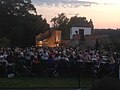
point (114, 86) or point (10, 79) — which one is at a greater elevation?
point (114, 86)

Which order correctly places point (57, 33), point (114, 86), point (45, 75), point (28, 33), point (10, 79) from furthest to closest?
point (28, 33) → point (57, 33) → point (45, 75) → point (10, 79) → point (114, 86)

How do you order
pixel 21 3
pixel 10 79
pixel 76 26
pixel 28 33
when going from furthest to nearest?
pixel 76 26 < pixel 21 3 < pixel 28 33 < pixel 10 79

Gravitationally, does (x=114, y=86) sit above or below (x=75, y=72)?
above

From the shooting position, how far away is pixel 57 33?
69375mm

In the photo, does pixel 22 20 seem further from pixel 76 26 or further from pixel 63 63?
pixel 63 63

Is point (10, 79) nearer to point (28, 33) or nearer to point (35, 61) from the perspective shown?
point (35, 61)

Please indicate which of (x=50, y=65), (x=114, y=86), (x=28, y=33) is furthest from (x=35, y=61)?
(x=28, y=33)

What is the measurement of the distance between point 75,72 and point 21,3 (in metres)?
100

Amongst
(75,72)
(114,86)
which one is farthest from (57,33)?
(114,86)

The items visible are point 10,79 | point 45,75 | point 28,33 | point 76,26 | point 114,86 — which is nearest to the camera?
point 114,86

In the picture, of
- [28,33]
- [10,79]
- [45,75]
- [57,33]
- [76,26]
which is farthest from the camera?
[76,26]

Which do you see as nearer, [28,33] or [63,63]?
[63,63]

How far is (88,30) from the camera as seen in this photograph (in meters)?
164

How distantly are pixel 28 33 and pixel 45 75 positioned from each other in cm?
8077
